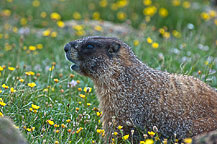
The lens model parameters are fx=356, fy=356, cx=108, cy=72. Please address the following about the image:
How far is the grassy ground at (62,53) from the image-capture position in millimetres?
3947

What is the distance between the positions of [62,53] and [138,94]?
2.99m

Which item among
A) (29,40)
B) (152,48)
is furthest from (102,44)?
(29,40)

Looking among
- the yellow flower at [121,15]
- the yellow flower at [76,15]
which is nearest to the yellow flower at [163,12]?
the yellow flower at [121,15]

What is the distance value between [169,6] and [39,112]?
642cm

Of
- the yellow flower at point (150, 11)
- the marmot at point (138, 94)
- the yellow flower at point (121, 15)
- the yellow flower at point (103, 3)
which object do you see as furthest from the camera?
the yellow flower at point (103, 3)

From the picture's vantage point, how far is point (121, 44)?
418 cm

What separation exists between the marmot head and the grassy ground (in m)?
0.40

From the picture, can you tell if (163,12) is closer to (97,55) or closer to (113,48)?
(113,48)

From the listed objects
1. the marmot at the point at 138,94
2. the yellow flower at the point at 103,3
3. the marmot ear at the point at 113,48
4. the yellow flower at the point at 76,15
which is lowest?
the yellow flower at the point at 76,15

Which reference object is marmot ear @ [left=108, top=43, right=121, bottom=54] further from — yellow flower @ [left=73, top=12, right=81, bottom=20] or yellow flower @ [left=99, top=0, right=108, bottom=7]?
yellow flower @ [left=99, top=0, right=108, bottom=7]

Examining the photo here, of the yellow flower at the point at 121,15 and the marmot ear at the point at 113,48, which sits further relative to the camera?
the yellow flower at the point at 121,15

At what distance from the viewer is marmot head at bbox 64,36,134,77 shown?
13.2 ft

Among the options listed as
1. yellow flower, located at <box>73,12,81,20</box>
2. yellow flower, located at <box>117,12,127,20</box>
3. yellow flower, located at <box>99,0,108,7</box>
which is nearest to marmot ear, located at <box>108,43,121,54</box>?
yellow flower, located at <box>73,12,81,20</box>

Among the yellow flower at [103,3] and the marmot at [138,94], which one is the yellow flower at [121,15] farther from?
the marmot at [138,94]
